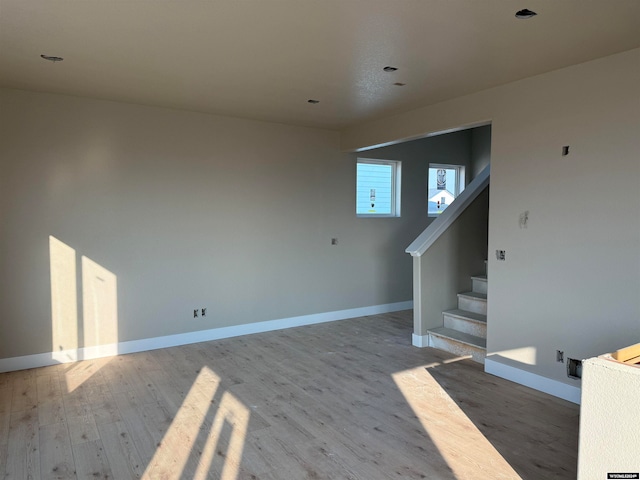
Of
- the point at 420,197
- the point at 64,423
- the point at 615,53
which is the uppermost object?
the point at 615,53

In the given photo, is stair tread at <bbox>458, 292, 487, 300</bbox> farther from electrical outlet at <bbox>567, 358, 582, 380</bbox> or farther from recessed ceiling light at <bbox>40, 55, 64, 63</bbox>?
recessed ceiling light at <bbox>40, 55, 64, 63</bbox>

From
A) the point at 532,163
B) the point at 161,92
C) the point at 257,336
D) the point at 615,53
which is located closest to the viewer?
the point at 615,53

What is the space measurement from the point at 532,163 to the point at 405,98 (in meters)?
1.34

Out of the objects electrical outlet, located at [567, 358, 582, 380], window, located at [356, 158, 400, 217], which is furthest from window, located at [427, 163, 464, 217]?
electrical outlet, located at [567, 358, 582, 380]

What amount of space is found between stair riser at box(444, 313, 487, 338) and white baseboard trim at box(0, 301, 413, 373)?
161 cm

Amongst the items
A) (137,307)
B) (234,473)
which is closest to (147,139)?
(137,307)

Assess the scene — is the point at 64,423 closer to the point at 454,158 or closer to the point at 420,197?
the point at 420,197

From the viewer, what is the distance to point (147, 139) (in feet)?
15.4

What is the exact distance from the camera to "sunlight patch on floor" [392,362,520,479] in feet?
8.21

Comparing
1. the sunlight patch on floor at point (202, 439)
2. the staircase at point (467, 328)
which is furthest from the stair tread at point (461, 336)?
the sunlight patch on floor at point (202, 439)

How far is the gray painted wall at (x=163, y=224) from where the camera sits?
13.6ft

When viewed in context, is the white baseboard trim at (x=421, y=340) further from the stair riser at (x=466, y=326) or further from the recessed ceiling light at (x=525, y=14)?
the recessed ceiling light at (x=525, y=14)

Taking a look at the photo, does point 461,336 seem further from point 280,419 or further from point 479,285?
point 280,419

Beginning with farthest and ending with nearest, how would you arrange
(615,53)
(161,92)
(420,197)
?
(420,197), (161,92), (615,53)
